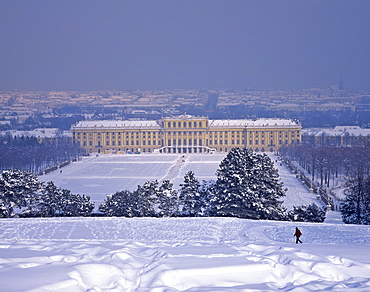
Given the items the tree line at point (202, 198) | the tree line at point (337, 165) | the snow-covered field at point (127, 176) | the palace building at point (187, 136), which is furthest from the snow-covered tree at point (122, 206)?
the palace building at point (187, 136)

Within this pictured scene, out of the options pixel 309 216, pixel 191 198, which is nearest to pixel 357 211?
pixel 309 216

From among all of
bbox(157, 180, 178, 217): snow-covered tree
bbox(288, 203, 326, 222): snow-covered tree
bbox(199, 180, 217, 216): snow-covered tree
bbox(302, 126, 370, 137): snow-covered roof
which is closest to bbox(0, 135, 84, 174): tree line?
bbox(157, 180, 178, 217): snow-covered tree

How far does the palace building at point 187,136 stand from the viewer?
67.9 meters

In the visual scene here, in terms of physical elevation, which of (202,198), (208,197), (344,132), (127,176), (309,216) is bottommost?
(127,176)

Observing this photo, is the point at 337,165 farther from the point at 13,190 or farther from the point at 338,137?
the point at 338,137

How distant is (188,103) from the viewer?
6762 inches

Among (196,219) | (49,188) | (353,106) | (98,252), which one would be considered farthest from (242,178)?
(353,106)

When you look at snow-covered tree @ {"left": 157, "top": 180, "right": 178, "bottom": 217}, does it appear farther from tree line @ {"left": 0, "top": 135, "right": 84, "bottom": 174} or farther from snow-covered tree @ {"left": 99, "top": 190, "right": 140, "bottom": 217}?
tree line @ {"left": 0, "top": 135, "right": 84, "bottom": 174}

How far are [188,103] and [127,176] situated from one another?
13435cm

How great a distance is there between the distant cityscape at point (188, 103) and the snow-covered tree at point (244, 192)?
376 feet

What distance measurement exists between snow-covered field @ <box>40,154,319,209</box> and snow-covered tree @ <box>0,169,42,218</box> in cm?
628

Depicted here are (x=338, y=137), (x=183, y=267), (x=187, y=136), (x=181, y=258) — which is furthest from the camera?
(x=187, y=136)

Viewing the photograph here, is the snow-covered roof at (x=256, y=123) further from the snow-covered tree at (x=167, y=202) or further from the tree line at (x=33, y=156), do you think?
the snow-covered tree at (x=167, y=202)

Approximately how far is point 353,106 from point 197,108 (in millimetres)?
45034
